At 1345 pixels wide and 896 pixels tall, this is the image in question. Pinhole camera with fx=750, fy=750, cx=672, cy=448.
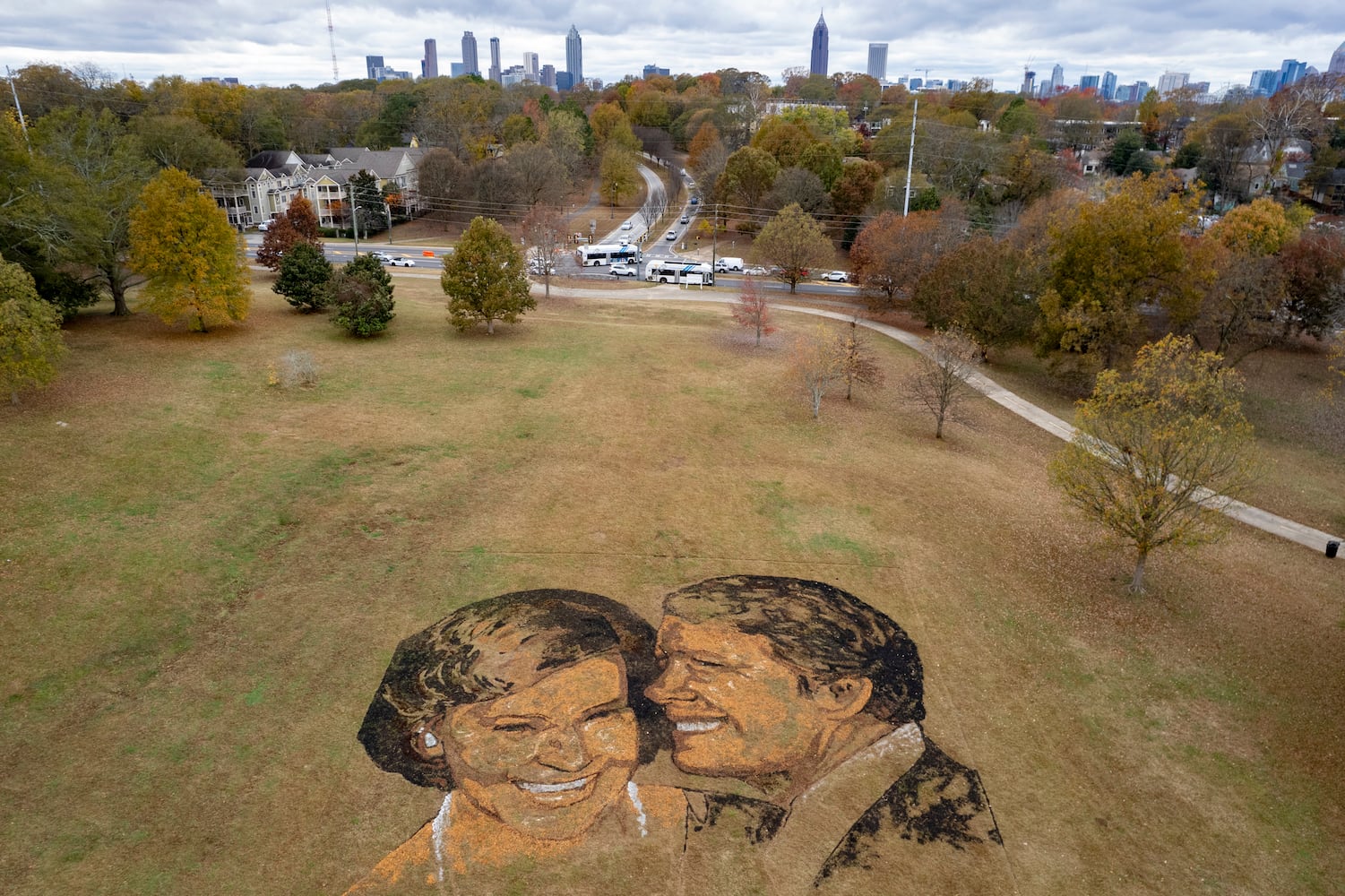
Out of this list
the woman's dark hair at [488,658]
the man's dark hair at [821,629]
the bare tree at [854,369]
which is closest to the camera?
the woman's dark hair at [488,658]

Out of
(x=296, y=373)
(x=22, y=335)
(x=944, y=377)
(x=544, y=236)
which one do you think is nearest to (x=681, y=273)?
(x=544, y=236)

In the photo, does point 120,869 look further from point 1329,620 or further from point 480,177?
point 480,177

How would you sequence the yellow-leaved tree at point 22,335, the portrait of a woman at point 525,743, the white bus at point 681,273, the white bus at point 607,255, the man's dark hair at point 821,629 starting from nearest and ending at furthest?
the portrait of a woman at point 525,743 < the man's dark hair at point 821,629 < the yellow-leaved tree at point 22,335 < the white bus at point 681,273 < the white bus at point 607,255

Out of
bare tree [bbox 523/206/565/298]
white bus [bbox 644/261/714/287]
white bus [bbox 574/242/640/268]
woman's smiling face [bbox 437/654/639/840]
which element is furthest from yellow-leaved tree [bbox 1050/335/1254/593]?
white bus [bbox 574/242/640/268]

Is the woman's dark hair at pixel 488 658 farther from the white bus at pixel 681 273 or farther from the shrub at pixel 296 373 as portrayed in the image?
the white bus at pixel 681 273

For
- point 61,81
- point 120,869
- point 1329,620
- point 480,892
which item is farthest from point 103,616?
point 61,81

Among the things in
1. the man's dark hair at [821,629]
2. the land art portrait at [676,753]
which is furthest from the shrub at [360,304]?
the man's dark hair at [821,629]
